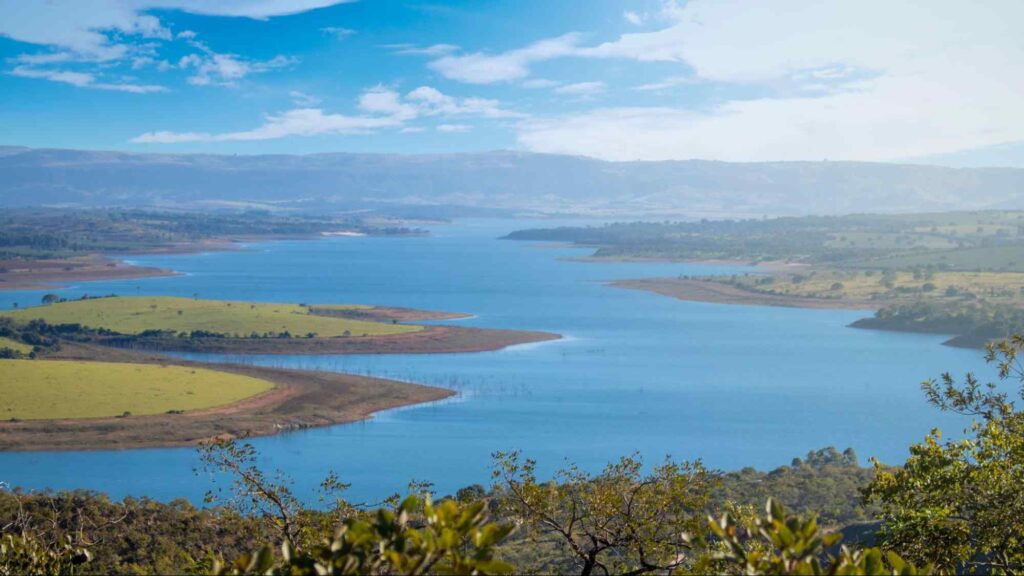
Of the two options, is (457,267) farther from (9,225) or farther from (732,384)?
(9,225)

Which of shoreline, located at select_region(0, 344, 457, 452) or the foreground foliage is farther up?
the foreground foliage

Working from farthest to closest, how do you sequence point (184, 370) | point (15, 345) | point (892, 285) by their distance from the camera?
point (892, 285), point (15, 345), point (184, 370)

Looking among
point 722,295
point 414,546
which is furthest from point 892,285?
point 414,546

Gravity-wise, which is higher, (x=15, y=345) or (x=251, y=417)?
(x=15, y=345)

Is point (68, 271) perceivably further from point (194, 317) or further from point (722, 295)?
point (722, 295)

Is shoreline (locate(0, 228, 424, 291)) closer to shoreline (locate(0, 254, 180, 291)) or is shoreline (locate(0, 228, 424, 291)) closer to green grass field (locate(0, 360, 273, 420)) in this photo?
shoreline (locate(0, 254, 180, 291))

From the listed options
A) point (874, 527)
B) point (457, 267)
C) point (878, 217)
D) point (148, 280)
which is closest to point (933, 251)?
point (457, 267)

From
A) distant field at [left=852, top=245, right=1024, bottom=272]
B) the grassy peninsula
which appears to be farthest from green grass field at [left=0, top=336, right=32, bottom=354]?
distant field at [left=852, top=245, right=1024, bottom=272]
